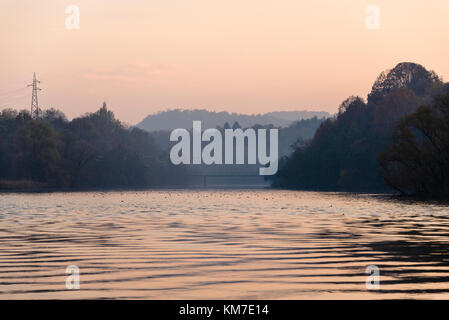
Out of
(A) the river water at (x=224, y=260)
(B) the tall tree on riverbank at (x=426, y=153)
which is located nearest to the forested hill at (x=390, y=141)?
(B) the tall tree on riverbank at (x=426, y=153)

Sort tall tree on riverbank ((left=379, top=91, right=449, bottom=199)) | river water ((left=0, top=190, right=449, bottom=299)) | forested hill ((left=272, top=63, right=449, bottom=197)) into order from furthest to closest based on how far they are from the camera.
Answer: forested hill ((left=272, top=63, right=449, bottom=197)), tall tree on riverbank ((left=379, top=91, right=449, bottom=199)), river water ((left=0, top=190, right=449, bottom=299))

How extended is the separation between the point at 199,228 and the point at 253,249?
12.6 metres

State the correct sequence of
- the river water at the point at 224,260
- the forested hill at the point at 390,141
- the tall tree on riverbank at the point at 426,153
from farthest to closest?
the forested hill at the point at 390,141 < the tall tree on riverbank at the point at 426,153 < the river water at the point at 224,260

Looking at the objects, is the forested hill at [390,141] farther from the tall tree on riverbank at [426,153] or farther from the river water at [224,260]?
the river water at [224,260]

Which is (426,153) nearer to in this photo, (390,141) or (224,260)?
(390,141)

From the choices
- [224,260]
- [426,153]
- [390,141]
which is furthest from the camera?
[390,141]

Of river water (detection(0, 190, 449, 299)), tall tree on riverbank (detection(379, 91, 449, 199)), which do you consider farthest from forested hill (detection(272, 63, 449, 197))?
river water (detection(0, 190, 449, 299))

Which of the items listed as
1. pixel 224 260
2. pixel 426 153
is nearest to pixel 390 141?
pixel 426 153

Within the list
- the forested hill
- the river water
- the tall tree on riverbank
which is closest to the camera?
the river water

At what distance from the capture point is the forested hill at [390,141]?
99625 mm

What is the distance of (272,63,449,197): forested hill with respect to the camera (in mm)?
99625

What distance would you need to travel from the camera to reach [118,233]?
37125 millimetres

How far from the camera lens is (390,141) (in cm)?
15462

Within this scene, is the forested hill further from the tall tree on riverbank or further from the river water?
the river water
